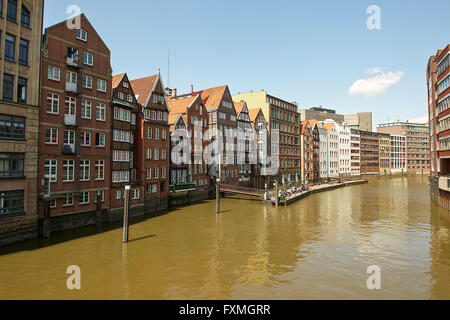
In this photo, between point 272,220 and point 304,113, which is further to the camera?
point 304,113

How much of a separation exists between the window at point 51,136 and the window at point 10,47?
279 inches

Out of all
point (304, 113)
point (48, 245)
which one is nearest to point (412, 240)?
point (48, 245)

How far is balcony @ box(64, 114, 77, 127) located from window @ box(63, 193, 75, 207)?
7.34 metres

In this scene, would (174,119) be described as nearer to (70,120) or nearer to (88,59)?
(88,59)

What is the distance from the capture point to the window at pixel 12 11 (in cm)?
2480

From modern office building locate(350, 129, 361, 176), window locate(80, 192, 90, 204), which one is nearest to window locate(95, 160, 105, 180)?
window locate(80, 192, 90, 204)

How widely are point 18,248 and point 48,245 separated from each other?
214cm

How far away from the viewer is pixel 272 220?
39.3 metres

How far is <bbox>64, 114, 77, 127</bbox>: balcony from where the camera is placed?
1196 inches

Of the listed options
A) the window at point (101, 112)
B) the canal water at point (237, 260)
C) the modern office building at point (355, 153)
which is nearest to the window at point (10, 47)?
the window at point (101, 112)

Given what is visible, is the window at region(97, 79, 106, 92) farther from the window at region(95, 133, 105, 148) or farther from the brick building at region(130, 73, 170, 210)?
the brick building at region(130, 73, 170, 210)

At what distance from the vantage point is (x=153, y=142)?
4438cm

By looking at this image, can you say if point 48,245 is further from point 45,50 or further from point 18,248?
point 45,50

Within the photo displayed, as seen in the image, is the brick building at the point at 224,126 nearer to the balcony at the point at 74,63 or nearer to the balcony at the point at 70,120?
the balcony at the point at 70,120
